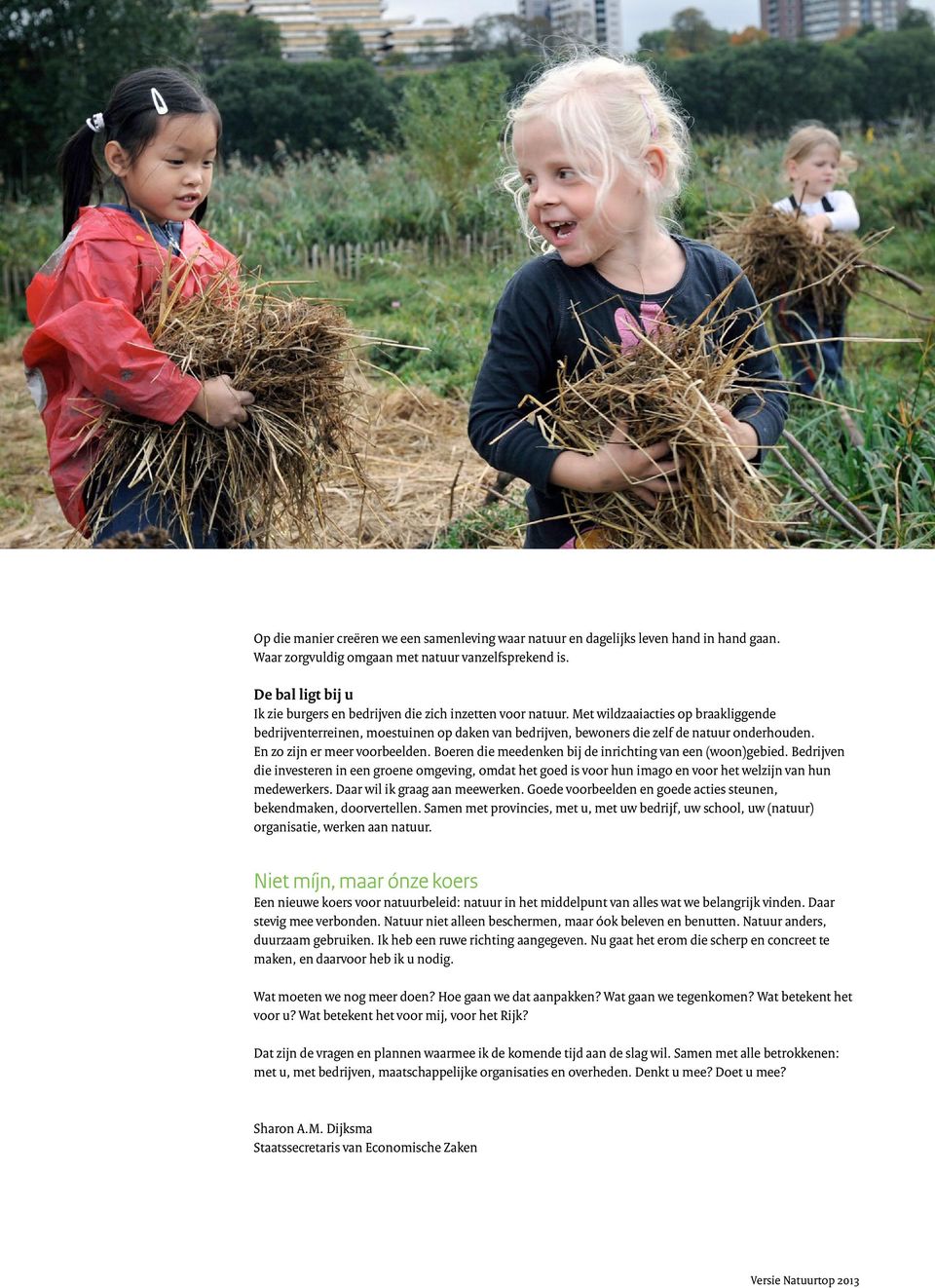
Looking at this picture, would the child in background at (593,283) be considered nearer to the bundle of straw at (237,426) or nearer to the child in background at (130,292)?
the bundle of straw at (237,426)

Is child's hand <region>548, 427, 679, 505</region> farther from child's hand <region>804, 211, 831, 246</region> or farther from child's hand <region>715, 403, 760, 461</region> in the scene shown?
child's hand <region>804, 211, 831, 246</region>

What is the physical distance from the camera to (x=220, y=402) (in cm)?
233

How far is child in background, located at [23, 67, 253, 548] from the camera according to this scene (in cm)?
226

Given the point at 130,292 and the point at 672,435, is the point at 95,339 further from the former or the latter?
the point at 672,435

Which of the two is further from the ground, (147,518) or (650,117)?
(650,117)

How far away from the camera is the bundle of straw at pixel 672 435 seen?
70.2 inches

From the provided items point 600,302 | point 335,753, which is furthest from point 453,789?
point 600,302

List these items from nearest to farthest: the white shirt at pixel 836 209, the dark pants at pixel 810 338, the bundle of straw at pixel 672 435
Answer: the bundle of straw at pixel 672 435 < the dark pants at pixel 810 338 < the white shirt at pixel 836 209

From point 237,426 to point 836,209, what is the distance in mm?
3906

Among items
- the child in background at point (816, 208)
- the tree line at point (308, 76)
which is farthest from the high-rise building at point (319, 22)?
the child in background at point (816, 208)

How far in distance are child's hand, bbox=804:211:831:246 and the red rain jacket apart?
3.06 metres

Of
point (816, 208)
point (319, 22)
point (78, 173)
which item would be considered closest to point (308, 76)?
point (319, 22)

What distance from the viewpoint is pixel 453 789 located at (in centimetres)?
163

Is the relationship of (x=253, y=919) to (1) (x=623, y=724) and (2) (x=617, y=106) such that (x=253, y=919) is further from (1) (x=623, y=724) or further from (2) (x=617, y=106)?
(2) (x=617, y=106)
